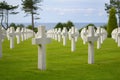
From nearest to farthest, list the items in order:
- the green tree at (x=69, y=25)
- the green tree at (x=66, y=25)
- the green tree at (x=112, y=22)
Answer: the green tree at (x=112, y=22) → the green tree at (x=66, y=25) → the green tree at (x=69, y=25)

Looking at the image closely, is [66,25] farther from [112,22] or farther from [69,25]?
[112,22]

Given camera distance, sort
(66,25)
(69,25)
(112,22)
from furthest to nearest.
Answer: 1. (69,25)
2. (66,25)
3. (112,22)

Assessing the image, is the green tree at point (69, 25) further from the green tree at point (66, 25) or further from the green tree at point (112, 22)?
the green tree at point (112, 22)

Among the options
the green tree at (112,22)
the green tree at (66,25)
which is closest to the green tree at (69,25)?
the green tree at (66,25)

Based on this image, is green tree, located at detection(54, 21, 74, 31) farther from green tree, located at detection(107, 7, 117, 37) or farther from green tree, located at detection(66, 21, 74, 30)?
green tree, located at detection(107, 7, 117, 37)

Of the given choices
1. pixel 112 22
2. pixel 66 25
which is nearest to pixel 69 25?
pixel 66 25

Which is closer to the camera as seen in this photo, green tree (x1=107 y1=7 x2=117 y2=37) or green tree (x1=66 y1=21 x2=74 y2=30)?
green tree (x1=107 y1=7 x2=117 y2=37)

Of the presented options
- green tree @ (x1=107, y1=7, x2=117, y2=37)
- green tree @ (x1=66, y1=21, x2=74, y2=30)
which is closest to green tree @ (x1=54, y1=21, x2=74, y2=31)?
green tree @ (x1=66, y1=21, x2=74, y2=30)

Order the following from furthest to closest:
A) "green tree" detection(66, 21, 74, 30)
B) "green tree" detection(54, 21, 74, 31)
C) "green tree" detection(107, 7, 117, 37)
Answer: "green tree" detection(66, 21, 74, 30) < "green tree" detection(54, 21, 74, 31) < "green tree" detection(107, 7, 117, 37)

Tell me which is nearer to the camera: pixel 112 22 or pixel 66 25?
pixel 112 22

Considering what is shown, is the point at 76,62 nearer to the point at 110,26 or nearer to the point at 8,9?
the point at 110,26

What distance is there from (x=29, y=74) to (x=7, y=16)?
5422 cm

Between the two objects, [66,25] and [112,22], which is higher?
[112,22]

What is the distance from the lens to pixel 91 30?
12.7 metres
